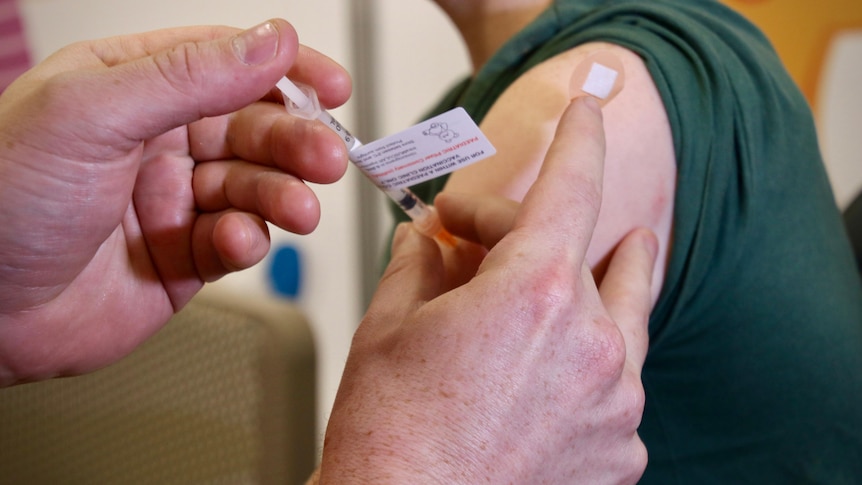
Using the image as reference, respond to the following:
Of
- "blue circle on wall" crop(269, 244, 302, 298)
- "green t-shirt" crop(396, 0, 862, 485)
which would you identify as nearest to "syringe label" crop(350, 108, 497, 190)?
"green t-shirt" crop(396, 0, 862, 485)

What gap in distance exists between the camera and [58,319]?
0.60 meters

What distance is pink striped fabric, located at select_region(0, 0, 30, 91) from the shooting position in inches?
64.1

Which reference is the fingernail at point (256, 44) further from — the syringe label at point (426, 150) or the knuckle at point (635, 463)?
the knuckle at point (635, 463)

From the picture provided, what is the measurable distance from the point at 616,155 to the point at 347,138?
262 mm

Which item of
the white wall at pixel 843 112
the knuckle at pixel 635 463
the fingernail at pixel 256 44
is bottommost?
the white wall at pixel 843 112

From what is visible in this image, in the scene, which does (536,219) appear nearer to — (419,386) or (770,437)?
(419,386)

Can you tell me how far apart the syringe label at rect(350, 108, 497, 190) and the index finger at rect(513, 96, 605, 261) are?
56 millimetres

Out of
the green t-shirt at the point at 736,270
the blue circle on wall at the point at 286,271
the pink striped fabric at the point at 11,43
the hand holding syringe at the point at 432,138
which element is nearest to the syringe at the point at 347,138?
the hand holding syringe at the point at 432,138

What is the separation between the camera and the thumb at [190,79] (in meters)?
0.47

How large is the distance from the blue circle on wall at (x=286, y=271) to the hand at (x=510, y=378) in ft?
4.58

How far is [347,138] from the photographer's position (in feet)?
2.00

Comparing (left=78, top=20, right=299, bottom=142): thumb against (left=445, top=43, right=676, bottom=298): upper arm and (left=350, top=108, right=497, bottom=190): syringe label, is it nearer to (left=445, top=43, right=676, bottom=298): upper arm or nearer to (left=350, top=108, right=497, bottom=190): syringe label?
(left=350, top=108, right=497, bottom=190): syringe label

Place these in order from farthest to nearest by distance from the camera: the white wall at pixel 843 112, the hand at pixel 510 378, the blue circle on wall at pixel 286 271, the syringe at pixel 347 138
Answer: the blue circle on wall at pixel 286 271
the white wall at pixel 843 112
the syringe at pixel 347 138
the hand at pixel 510 378

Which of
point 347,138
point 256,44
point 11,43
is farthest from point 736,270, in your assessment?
point 11,43
